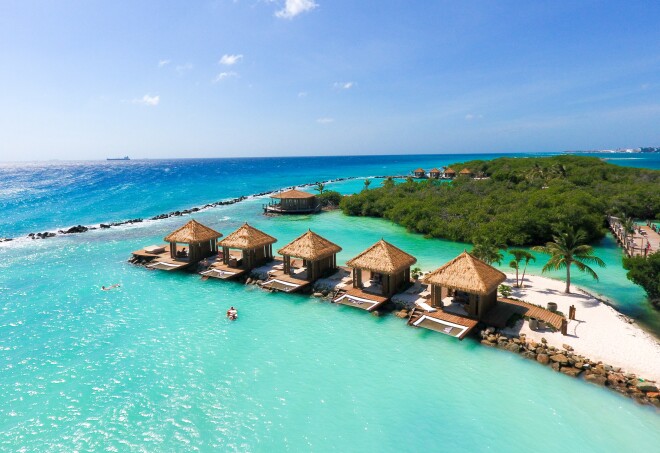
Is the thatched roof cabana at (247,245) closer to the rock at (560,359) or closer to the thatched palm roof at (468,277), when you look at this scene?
the thatched palm roof at (468,277)

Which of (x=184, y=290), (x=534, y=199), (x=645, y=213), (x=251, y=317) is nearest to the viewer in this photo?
(x=251, y=317)

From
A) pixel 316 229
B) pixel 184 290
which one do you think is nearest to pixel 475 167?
pixel 316 229

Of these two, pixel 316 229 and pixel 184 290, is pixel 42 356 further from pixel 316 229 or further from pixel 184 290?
pixel 316 229

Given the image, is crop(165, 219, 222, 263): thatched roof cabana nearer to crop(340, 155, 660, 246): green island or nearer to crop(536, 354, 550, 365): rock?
crop(340, 155, 660, 246): green island

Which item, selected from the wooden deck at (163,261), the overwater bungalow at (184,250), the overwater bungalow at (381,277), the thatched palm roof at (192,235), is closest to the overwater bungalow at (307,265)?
the overwater bungalow at (381,277)

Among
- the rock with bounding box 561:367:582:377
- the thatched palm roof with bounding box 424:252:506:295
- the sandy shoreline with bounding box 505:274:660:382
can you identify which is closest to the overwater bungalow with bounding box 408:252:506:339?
the thatched palm roof with bounding box 424:252:506:295

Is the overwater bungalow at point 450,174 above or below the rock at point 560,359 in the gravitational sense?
above

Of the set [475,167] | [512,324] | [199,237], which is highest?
[475,167]
